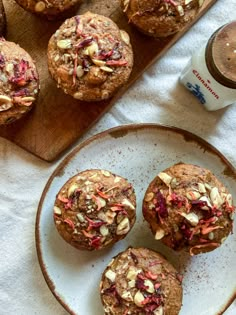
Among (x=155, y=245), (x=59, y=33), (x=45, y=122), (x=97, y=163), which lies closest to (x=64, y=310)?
(x=155, y=245)

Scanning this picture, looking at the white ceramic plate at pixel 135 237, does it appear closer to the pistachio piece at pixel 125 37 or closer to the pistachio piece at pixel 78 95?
the pistachio piece at pixel 78 95

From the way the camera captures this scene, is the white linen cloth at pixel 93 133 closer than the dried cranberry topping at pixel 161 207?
No

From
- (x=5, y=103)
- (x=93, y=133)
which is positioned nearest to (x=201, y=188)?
(x=93, y=133)

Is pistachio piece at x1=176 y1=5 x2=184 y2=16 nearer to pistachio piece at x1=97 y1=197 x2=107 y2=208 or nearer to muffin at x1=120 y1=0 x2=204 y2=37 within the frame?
muffin at x1=120 y1=0 x2=204 y2=37

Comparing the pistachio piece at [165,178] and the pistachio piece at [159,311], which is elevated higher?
the pistachio piece at [165,178]

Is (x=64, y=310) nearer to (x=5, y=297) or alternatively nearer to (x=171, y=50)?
(x=5, y=297)

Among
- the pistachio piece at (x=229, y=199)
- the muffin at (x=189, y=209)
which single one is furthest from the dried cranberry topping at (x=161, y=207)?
the pistachio piece at (x=229, y=199)

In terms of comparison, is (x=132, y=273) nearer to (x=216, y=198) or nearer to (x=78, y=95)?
(x=216, y=198)
